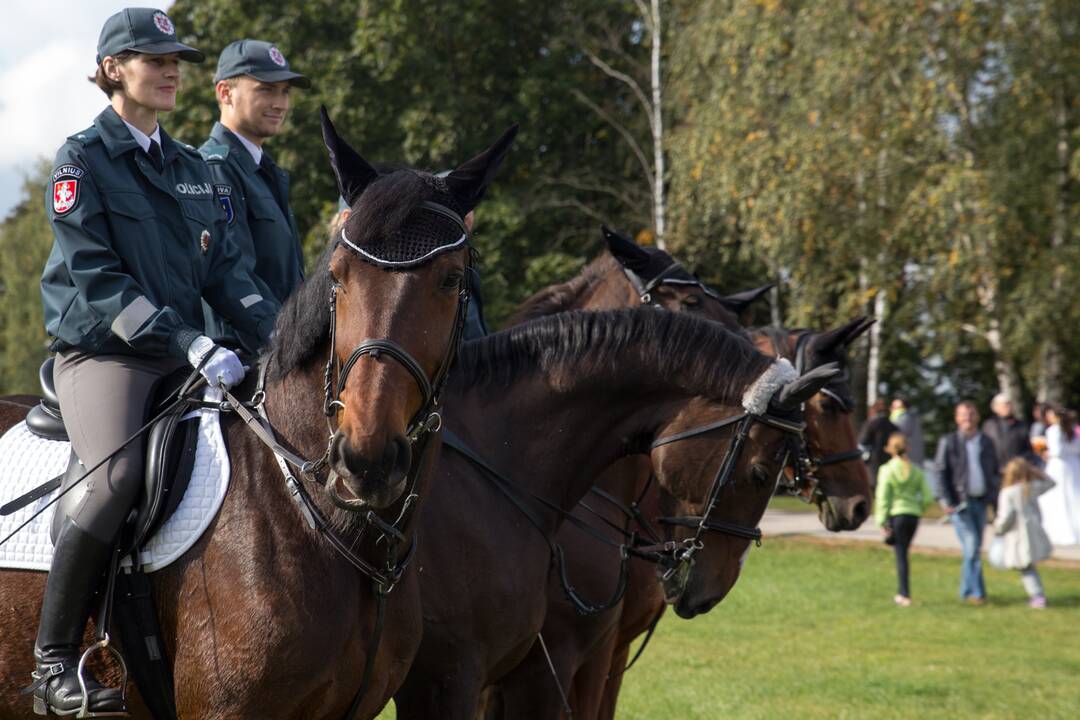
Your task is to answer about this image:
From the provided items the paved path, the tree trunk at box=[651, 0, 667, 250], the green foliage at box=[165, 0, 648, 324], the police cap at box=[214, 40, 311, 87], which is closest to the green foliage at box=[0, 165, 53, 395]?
the green foliage at box=[165, 0, 648, 324]

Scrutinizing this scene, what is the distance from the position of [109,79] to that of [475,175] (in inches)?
55.6

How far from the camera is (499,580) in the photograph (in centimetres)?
447

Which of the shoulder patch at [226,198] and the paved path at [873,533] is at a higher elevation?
the shoulder patch at [226,198]

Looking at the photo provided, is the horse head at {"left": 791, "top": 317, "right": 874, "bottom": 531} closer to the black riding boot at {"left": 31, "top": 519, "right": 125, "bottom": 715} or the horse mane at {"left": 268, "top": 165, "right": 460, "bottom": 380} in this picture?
the horse mane at {"left": 268, "top": 165, "right": 460, "bottom": 380}

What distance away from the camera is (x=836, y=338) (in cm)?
762

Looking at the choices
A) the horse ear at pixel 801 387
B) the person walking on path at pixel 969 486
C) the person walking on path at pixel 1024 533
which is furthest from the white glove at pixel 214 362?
the person walking on path at pixel 969 486

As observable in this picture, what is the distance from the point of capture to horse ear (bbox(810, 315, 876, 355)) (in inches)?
283

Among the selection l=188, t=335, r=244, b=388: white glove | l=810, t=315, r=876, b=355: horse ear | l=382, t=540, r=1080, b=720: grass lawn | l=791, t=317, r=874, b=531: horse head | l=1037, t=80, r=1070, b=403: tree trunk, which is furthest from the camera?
l=1037, t=80, r=1070, b=403: tree trunk

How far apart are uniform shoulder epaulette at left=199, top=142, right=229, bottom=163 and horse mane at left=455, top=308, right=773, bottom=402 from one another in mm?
1214

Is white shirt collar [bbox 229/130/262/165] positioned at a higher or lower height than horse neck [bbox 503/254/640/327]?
higher

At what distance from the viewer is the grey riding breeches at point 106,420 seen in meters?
3.57

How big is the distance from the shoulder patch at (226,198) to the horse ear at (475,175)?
1505mm

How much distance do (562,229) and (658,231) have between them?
250 cm

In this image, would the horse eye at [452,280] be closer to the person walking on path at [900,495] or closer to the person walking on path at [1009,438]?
the person walking on path at [900,495]
